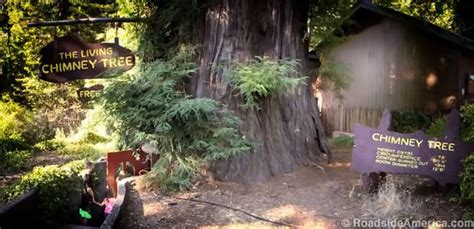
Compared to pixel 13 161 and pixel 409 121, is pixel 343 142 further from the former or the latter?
pixel 13 161

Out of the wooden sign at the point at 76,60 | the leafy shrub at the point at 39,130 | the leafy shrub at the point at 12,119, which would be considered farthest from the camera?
the leafy shrub at the point at 39,130

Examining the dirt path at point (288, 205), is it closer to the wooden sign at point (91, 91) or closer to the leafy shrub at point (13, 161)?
the wooden sign at point (91, 91)

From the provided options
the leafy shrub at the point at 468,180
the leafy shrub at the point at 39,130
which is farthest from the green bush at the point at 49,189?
the leafy shrub at the point at 39,130

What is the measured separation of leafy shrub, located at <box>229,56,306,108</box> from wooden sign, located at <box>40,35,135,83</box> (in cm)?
200

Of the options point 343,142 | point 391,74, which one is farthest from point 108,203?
point 391,74

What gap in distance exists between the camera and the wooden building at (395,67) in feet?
46.4

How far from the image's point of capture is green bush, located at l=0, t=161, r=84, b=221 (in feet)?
19.9

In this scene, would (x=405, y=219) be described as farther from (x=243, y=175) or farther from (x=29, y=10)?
(x=29, y=10)

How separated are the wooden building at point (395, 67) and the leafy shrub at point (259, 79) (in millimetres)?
7094

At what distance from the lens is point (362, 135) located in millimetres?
6133

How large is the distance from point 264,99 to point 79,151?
7.55 m

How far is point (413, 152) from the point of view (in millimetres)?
5824

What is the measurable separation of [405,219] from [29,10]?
8.37 meters

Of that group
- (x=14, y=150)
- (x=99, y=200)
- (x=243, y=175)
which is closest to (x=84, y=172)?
(x=99, y=200)
